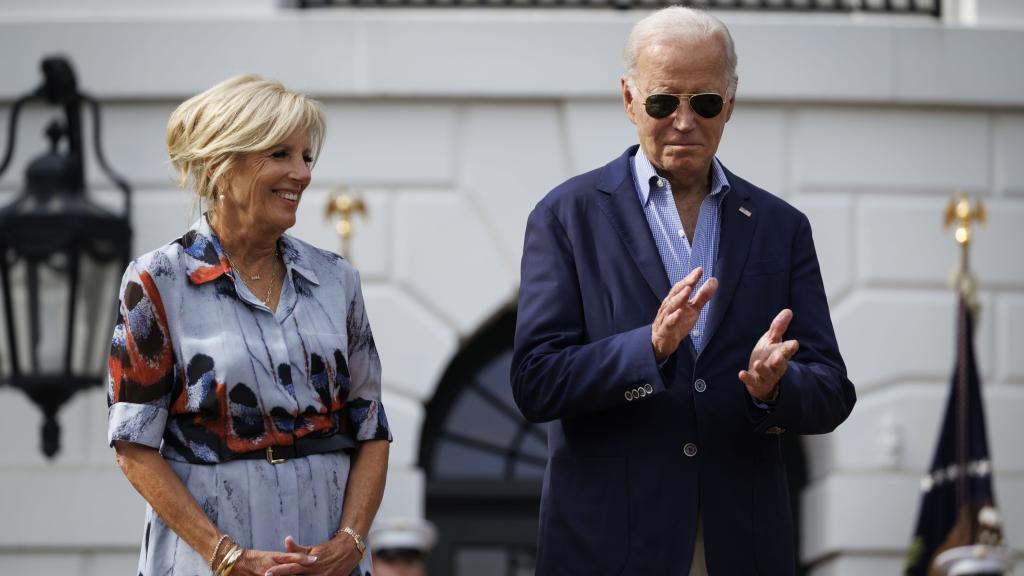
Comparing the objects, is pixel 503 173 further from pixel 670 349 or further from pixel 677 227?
pixel 670 349

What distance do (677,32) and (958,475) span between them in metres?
4.34

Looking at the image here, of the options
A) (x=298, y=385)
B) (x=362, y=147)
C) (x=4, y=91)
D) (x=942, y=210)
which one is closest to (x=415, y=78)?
(x=362, y=147)

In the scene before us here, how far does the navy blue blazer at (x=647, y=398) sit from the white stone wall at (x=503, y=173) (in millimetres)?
4456

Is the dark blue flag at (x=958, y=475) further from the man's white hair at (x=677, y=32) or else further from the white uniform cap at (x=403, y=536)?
the man's white hair at (x=677, y=32)

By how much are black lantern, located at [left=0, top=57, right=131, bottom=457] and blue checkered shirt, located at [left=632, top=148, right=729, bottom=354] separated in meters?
4.05

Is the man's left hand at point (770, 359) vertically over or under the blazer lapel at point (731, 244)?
under

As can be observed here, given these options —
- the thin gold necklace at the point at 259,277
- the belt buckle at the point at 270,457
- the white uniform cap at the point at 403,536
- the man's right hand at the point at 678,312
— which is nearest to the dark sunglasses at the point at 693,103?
the man's right hand at the point at 678,312

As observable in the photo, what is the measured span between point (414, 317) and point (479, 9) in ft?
4.77

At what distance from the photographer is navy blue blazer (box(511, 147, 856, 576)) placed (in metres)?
3.67

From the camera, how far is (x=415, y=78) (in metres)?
8.34

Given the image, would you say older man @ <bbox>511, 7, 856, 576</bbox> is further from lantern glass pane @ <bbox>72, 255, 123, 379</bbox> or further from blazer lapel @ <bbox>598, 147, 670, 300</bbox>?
lantern glass pane @ <bbox>72, 255, 123, 379</bbox>

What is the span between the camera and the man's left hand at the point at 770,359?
3510 millimetres

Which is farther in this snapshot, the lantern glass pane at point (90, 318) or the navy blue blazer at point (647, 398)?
the lantern glass pane at point (90, 318)

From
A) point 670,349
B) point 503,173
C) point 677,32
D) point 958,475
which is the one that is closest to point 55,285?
point 503,173
